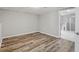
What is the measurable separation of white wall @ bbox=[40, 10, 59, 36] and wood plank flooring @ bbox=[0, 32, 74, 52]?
78mm

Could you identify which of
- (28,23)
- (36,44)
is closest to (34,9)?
(28,23)

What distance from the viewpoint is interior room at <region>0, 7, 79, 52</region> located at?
5.23ft

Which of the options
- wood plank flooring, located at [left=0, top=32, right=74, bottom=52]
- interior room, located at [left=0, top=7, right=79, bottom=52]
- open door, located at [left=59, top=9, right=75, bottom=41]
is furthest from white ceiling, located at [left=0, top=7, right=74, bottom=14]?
wood plank flooring, located at [left=0, top=32, right=74, bottom=52]

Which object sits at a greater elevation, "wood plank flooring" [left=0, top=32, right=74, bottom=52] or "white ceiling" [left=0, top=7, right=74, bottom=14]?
"white ceiling" [left=0, top=7, right=74, bottom=14]

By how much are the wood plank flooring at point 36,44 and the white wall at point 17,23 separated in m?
0.09

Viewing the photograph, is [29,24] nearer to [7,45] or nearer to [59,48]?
[7,45]

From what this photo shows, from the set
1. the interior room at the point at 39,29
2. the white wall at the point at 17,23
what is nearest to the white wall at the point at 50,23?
the interior room at the point at 39,29

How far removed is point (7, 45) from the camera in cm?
160

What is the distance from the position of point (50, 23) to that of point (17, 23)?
0.50 meters

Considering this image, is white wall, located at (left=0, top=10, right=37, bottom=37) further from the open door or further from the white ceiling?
the open door
